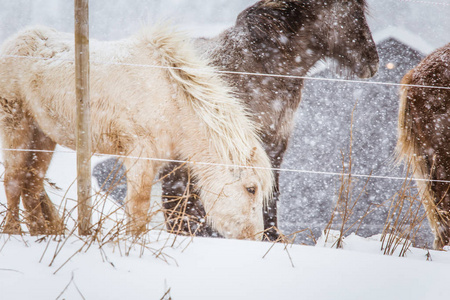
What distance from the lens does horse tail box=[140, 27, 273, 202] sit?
1.47m

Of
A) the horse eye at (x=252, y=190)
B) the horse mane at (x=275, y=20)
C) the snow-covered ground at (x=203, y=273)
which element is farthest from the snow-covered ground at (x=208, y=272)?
the horse mane at (x=275, y=20)

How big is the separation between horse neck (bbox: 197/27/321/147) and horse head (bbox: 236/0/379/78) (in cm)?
3

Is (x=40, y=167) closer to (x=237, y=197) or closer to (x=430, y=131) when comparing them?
(x=237, y=197)

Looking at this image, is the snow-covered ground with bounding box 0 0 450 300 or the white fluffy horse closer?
the snow-covered ground with bounding box 0 0 450 300

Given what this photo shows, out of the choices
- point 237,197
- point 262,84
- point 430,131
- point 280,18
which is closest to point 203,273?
point 237,197

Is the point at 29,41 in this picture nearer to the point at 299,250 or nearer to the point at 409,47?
the point at 299,250

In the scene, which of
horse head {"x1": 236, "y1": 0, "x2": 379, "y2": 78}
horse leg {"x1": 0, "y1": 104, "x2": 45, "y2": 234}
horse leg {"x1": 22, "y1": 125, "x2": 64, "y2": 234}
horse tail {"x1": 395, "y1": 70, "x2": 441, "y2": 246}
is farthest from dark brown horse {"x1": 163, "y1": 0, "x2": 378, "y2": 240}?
horse leg {"x1": 0, "y1": 104, "x2": 45, "y2": 234}

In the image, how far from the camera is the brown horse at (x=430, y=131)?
1528mm

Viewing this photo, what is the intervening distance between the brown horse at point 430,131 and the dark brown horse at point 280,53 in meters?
0.21

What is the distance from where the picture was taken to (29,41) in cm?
149

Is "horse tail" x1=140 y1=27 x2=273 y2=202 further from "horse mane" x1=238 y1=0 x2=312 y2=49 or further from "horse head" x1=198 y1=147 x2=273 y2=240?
"horse mane" x1=238 y1=0 x2=312 y2=49

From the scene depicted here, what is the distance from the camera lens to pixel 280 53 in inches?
59.6

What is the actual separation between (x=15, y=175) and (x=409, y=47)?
1.67 m

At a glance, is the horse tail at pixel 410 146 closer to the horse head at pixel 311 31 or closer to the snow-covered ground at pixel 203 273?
the horse head at pixel 311 31
